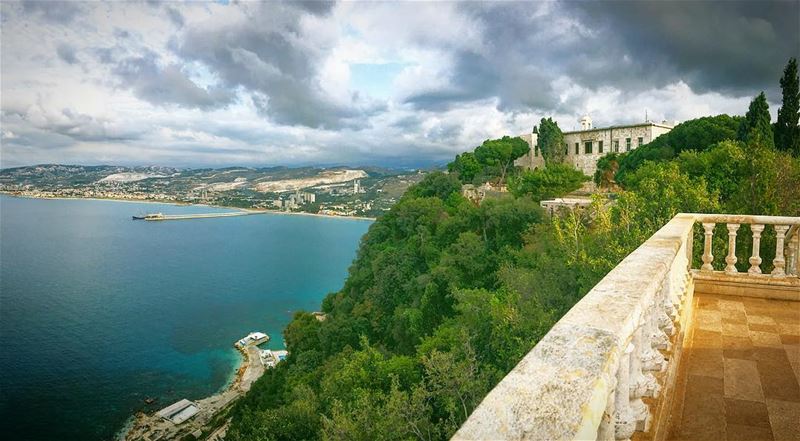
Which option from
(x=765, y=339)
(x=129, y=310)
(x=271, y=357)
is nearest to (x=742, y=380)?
(x=765, y=339)

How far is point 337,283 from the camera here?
73750mm

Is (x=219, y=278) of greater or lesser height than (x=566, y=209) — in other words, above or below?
below

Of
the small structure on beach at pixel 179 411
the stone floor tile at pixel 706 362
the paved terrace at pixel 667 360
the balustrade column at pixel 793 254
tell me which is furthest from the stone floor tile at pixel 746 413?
the small structure on beach at pixel 179 411

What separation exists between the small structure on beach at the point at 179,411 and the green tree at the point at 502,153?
120ft

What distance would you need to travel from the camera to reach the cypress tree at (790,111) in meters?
23.5

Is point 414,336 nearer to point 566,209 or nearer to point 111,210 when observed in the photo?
point 566,209

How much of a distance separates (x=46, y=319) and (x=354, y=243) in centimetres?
6269

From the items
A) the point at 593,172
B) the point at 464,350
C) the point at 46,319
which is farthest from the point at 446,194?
the point at 46,319

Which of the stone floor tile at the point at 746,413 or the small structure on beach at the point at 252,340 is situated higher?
the stone floor tile at the point at 746,413

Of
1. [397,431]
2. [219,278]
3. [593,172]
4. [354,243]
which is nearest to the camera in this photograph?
[397,431]

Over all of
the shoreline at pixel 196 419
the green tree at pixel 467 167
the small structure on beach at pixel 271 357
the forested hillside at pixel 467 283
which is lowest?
the shoreline at pixel 196 419

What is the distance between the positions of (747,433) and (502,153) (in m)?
49.3

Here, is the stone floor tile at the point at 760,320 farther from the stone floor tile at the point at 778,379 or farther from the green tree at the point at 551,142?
the green tree at the point at 551,142

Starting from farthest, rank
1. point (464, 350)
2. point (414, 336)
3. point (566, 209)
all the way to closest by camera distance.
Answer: point (566, 209) → point (414, 336) → point (464, 350)
